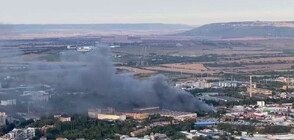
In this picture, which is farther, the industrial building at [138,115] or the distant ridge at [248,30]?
the distant ridge at [248,30]

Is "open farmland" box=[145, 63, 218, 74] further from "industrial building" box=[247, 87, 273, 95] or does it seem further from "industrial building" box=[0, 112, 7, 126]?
"industrial building" box=[0, 112, 7, 126]

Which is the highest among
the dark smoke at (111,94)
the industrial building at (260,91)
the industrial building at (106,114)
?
the dark smoke at (111,94)

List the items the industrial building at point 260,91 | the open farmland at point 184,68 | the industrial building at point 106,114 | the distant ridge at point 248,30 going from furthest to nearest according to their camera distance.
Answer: the distant ridge at point 248,30
the open farmland at point 184,68
the industrial building at point 260,91
the industrial building at point 106,114

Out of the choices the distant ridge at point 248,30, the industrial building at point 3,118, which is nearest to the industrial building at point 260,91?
the industrial building at point 3,118

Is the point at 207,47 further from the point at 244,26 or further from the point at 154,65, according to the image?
the point at 244,26

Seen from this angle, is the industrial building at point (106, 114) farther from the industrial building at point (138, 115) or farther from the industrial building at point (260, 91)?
the industrial building at point (260, 91)

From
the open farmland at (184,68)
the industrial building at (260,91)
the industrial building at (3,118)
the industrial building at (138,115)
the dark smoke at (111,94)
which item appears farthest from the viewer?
the open farmland at (184,68)

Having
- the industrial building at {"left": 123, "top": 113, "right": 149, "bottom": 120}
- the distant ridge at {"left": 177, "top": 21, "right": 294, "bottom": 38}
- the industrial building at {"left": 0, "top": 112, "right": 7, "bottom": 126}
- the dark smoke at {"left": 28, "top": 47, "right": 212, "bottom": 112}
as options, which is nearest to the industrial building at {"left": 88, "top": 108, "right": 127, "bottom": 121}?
the industrial building at {"left": 123, "top": 113, "right": 149, "bottom": 120}
